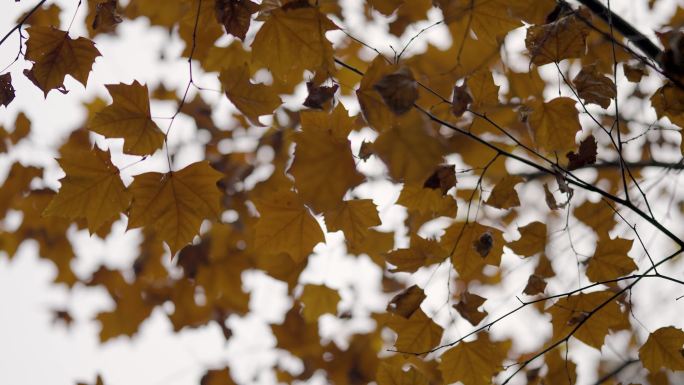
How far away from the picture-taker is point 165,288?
312 centimetres

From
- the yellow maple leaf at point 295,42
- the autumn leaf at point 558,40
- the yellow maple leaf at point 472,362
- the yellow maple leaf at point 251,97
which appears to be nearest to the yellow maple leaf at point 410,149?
the yellow maple leaf at point 295,42

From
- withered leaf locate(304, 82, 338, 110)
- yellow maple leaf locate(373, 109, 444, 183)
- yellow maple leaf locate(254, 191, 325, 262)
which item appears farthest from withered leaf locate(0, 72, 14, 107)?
yellow maple leaf locate(373, 109, 444, 183)

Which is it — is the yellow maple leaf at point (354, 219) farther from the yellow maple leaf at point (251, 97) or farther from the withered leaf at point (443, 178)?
the yellow maple leaf at point (251, 97)

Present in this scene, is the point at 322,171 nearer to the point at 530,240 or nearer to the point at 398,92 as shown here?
the point at 398,92

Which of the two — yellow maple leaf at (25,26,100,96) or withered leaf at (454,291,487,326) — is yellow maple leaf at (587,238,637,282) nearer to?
withered leaf at (454,291,487,326)

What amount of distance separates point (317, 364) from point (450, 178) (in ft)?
5.97

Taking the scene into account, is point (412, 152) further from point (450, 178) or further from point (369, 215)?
point (369, 215)

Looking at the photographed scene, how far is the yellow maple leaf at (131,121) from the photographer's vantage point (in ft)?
4.58

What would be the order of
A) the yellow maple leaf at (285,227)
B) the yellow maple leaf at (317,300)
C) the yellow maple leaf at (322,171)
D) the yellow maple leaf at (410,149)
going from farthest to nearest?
the yellow maple leaf at (317,300), the yellow maple leaf at (285,227), the yellow maple leaf at (322,171), the yellow maple leaf at (410,149)

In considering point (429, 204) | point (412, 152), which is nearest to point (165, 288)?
point (429, 204)

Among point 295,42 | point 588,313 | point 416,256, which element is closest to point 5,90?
point 295,42

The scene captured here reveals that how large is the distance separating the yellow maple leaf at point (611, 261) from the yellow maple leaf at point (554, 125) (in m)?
0.32

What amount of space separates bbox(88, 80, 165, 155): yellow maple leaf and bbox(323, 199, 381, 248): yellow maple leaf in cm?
53

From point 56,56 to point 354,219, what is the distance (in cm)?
92
